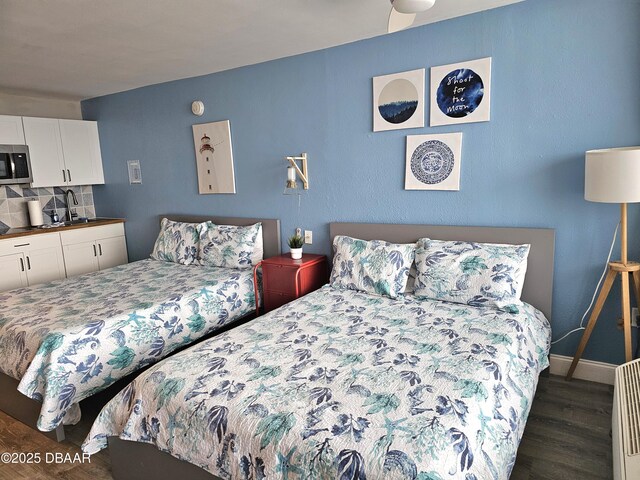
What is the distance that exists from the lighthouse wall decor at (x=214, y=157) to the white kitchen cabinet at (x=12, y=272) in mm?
1867

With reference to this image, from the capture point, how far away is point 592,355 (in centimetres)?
261

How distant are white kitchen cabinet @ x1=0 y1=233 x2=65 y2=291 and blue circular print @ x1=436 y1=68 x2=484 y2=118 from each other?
13.1 ft

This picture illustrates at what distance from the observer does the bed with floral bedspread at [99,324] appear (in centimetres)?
225

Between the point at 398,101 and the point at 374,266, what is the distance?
118 centimetres

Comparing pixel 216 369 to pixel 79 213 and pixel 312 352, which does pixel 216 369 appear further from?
pixel 79 213

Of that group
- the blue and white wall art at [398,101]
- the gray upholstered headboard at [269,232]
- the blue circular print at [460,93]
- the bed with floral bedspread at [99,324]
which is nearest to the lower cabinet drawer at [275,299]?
the bed with floral bedspread at [99,324]

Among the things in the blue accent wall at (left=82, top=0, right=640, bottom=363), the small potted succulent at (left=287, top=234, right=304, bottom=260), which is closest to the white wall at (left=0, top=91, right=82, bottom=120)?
the blue accent wall at (left=82, top=0, right=640, bottom=363)

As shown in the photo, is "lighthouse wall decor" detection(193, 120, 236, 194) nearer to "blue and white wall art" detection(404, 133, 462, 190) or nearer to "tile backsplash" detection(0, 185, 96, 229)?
"blue and white wall art" detection(404, 133, 462, 190)

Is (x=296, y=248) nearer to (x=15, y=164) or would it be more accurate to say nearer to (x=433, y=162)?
(x=433, y=162)

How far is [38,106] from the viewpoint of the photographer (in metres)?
4.64

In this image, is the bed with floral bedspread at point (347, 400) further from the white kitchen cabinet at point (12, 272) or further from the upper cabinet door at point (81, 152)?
the upper cabinet door at point (81, 152)

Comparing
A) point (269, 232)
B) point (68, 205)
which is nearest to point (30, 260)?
point (68, 205)

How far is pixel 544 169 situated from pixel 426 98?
2.91 ft

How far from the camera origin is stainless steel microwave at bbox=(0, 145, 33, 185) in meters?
4.13
